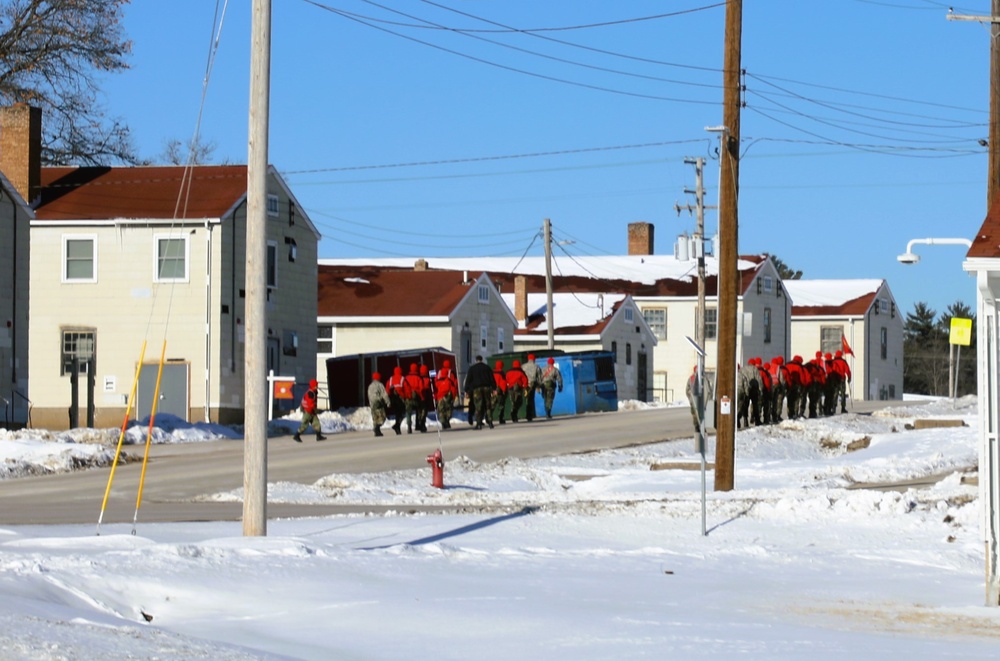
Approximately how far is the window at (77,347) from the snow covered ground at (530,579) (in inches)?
900

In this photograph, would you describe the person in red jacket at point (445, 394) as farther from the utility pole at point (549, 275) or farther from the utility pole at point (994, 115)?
the utility pole at point (549, 275)

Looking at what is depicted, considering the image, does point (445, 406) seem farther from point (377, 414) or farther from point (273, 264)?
point (273, 264)

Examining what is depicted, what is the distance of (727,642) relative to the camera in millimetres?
10844

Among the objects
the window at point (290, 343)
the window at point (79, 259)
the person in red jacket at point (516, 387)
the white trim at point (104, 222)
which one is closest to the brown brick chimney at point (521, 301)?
the window at point (290, 343)

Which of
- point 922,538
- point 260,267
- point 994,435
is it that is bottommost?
point 922,538

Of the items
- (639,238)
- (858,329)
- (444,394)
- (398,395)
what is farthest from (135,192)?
(639,238)

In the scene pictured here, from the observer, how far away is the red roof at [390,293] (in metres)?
59.0

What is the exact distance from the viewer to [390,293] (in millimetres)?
60688

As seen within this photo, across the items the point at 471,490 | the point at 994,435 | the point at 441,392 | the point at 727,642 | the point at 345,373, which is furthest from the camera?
the point at 345,373

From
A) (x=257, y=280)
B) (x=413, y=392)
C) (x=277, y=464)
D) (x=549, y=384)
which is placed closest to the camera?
(x=257, y=280)

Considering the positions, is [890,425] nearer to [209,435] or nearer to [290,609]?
[209,435]

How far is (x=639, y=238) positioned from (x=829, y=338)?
1338 centimetres

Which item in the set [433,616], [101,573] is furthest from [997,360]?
[101,573]

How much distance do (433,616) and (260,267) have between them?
435 centimetres
